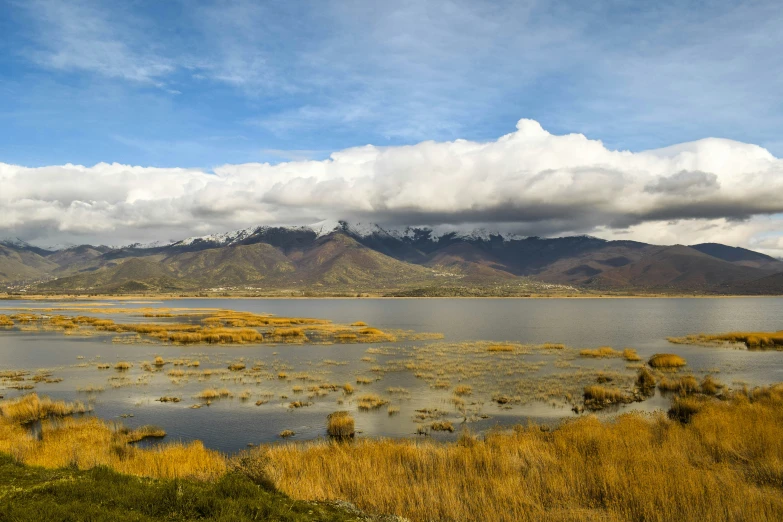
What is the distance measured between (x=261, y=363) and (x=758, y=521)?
48.1m

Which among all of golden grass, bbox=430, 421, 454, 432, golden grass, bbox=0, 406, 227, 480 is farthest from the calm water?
golden grass, bbox=0, 406, 227, 480

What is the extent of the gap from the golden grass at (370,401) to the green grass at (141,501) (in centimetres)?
2022

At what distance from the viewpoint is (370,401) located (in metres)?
34.6

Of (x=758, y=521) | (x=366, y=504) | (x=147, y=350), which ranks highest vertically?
(x=758, y=521)

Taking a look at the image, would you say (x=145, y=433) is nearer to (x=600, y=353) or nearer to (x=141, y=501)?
(x=141, y=501)

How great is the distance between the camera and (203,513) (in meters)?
11.0

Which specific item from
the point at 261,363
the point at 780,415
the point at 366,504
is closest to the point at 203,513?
the point at 366,504

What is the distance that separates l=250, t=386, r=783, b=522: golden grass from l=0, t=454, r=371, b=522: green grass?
6.71 feet

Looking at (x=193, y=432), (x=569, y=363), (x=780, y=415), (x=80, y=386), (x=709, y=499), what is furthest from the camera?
(x=569, y=363)

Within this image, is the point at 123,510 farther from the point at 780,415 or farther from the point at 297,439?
the point at 780,415

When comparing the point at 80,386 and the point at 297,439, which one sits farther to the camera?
the point at 80,386

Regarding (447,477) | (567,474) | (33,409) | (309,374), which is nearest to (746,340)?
(309,374)

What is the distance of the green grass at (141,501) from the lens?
1041 centimetres

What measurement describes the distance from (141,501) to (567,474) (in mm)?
13242
